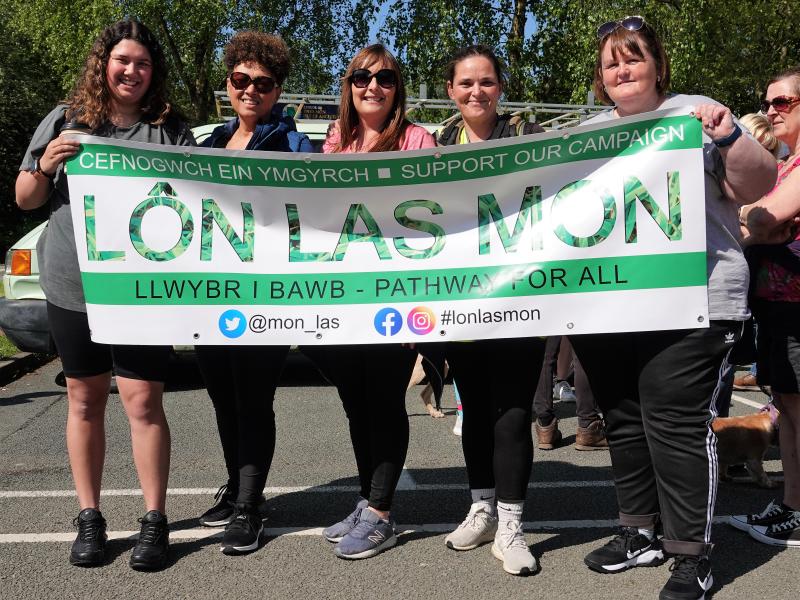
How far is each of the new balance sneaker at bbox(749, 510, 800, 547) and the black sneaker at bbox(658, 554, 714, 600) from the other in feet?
2.16

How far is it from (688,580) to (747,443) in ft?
5.40

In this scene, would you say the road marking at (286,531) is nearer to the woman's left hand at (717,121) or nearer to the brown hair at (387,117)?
the brown hair at (387,117)

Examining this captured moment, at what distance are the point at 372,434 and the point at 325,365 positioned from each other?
387 mm

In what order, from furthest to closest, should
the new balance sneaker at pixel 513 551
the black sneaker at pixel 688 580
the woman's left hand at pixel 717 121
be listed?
the new balance sneaker at pixel 513 551
the black sneaker at pixel 688 580
the woman's left hand at pixel 717 121

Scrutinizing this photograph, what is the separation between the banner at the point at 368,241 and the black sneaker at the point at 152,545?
751 mm

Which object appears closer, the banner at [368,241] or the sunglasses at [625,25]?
the sunglasses at [625,25]

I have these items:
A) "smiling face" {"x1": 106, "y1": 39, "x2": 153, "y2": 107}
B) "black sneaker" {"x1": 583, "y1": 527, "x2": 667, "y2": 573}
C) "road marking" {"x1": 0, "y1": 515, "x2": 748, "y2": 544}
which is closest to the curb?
"road marking" {"x1": 0, "y1": 515, "x2": 748, "y2": 544}

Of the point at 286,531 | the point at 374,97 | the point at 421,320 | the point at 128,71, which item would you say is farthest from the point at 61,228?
the point at 286,531

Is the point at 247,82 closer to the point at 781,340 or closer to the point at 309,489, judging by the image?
the point at 309,489

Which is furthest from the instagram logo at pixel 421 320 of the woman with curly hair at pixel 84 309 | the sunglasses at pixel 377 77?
the woman with curly hair at pixel 84 309

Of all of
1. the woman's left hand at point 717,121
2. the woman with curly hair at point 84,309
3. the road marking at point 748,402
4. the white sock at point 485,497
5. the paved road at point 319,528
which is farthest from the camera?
the road marking at point 748,402

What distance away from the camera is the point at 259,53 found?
391cm

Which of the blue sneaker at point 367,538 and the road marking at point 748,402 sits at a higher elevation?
the blue sneaker at point 367,538

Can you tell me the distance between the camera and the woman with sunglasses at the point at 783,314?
12.2 ft
